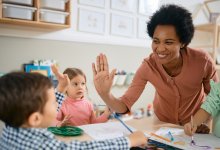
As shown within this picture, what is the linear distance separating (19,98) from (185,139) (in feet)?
2.23

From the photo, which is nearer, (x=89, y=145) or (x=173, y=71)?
(x=89, y=145)

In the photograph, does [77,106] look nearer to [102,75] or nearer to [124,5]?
[102,75]

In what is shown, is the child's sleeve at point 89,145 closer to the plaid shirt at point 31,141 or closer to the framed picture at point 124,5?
the plaid shirt at point 31,141

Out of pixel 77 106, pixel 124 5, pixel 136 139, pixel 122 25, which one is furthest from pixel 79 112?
pixel 124 5

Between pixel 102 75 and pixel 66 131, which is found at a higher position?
pixel 102 75

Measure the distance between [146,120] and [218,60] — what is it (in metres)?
1.88

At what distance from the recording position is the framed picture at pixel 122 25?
8.63 feet

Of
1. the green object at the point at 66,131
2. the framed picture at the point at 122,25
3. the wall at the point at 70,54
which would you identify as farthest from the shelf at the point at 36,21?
the green object at the point at 66,131

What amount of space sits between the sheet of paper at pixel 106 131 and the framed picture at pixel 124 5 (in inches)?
66.6

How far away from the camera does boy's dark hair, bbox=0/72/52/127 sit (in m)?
0.67

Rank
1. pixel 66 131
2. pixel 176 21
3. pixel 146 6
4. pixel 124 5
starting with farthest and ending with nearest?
pixel 146 6 < pixel 124 5 < pixel 176 21 < pixel 66 131

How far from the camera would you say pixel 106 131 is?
109cm

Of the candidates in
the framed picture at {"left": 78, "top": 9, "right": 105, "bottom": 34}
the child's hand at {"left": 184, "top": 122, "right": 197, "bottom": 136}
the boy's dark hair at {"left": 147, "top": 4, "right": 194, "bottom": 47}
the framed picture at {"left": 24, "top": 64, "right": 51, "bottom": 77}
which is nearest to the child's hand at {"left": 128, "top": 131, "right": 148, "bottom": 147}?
the child's hand at {"left": 184, "top": 122, "right": 197, "bottom": 136}

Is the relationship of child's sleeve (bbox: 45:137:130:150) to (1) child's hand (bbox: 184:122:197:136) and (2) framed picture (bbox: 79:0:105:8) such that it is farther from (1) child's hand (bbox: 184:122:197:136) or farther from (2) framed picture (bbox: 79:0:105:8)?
(2) framed picture (bbox: 79:0:105:8)
